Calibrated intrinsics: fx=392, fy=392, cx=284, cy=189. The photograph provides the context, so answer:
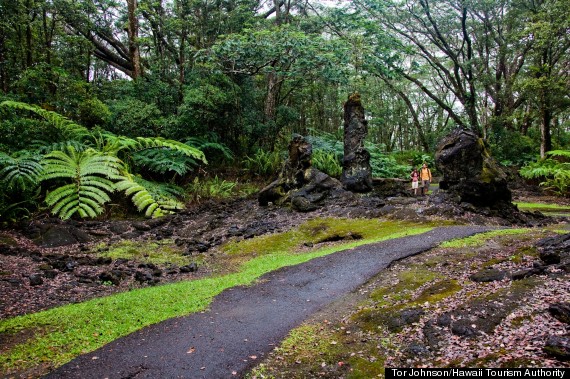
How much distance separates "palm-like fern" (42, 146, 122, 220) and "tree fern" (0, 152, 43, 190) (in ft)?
0.90

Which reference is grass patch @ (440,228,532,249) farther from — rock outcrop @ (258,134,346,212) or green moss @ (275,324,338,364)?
rock outcrop @ (258,134,346,212)

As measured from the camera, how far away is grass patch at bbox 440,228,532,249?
6.89 metres

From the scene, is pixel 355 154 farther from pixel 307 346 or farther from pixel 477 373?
pixel 477 373

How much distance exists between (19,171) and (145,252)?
11.8 feet

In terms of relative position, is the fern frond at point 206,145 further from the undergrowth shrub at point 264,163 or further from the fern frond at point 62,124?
the fern frond at point 62,124

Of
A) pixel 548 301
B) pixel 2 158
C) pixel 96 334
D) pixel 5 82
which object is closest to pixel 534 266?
pixel 548 301

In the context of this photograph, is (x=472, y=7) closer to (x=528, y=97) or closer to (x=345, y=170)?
(x=528, y=97)

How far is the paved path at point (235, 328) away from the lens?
366 cm

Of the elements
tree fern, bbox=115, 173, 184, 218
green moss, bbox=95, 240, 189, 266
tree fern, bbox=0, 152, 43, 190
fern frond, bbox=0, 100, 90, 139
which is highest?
fern frond, bbox=0, 100, 90, 139

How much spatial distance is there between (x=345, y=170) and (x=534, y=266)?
860 centimetres

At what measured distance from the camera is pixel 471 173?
33.6 ft

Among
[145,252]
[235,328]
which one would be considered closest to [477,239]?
[235,328]

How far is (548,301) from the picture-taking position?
378cm

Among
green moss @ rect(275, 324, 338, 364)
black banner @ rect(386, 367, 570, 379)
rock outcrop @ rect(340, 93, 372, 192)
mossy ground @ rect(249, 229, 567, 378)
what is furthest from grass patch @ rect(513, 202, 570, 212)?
black banner @ rect(386, 367, 570, 379)
